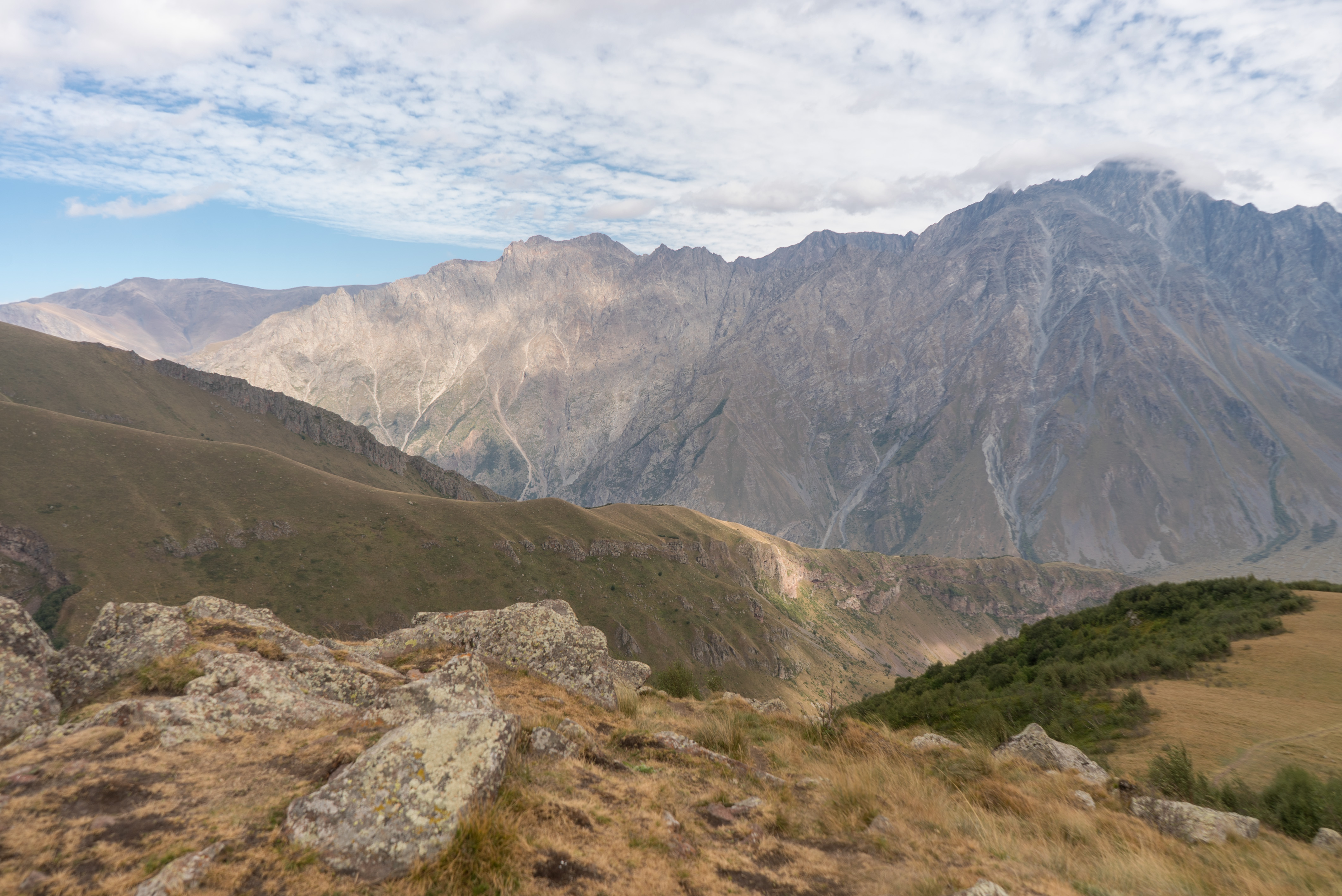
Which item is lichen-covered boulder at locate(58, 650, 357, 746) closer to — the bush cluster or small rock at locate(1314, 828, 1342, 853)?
the bush cluster

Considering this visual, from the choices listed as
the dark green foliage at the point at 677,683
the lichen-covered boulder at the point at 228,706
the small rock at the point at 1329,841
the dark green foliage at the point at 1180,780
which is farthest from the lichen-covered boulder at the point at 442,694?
the dark green foliage at the point at 677,683

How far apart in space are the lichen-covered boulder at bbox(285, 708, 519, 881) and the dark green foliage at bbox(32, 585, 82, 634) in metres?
116

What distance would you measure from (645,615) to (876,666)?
3589 inches

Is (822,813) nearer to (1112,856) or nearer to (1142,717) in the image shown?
(1112,856)

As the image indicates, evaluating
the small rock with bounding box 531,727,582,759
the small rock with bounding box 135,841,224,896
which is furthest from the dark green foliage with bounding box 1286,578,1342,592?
the small rock with bounding box 135,841,224,896

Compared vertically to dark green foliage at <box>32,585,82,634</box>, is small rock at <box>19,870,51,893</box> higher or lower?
higher

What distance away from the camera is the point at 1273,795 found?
12.1 metres

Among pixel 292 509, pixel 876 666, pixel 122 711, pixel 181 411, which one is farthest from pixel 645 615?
pixel 181 411

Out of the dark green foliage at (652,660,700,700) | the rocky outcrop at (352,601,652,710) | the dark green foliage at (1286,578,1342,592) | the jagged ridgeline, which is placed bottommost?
the dark green foliage at (652,660,700,700)

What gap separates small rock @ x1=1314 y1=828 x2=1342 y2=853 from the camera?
10.4m

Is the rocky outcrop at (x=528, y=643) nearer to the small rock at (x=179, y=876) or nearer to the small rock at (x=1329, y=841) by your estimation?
the small rock at (x=179, y=876)

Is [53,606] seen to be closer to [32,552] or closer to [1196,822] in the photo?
[32,552]

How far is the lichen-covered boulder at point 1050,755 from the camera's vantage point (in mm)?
14367

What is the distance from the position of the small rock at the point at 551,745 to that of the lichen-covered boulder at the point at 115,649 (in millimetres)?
10656
